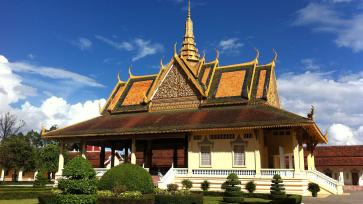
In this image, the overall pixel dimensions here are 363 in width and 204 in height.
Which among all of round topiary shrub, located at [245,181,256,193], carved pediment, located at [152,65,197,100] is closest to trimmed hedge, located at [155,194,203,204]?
round topiary shrub, located at [245,181,256,193]

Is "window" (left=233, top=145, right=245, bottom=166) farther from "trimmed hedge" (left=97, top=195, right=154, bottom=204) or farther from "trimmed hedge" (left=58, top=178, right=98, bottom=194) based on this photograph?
"trimmed hedge" (left=58, top=178, right=98, bottom=194)

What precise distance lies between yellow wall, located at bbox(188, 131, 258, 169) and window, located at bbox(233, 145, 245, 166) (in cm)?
25

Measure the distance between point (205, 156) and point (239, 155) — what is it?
2.52 m

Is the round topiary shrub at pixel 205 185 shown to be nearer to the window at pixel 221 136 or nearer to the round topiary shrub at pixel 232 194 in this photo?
the window at pixel 221 136

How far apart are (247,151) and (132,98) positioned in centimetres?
1440

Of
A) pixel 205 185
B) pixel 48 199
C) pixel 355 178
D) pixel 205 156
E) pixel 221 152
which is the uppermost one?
pixel 221 152

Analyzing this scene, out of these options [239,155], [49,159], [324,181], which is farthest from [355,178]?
[49,159]

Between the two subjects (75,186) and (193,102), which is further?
(193,102)

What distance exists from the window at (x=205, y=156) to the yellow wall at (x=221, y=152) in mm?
239

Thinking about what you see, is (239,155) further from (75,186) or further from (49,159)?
(49,159)

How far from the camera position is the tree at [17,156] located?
161 ft

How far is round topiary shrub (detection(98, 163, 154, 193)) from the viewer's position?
18.5 m

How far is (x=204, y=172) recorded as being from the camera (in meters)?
27.5

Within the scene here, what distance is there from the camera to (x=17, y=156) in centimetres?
4966
